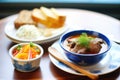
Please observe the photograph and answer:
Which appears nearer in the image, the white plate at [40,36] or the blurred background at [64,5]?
the white plate at [40,36]

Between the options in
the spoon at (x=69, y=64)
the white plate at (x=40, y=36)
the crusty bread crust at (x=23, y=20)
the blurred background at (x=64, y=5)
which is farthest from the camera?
the blurred background at (x=64, y=5)

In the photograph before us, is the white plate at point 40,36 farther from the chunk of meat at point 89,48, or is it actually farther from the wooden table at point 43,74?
the chunk of meat at point 89,48

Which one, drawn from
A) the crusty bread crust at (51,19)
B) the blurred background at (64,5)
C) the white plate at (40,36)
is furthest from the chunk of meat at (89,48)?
the blurred background at (64,5)

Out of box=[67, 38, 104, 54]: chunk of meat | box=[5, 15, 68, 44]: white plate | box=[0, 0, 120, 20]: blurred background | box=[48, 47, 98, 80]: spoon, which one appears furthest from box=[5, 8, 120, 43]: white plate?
box=[0, 0, 120, 20]: blurred background

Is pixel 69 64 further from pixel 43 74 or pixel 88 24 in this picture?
pixel 88 24

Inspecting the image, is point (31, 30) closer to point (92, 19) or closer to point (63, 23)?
point (63, 23)

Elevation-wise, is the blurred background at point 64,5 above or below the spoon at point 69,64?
below

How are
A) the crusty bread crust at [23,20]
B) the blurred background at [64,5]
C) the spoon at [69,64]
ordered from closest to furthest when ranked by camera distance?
the spoon at [69,64] → the crusty bread crust at [23,20] → the blurred background at [64,5]

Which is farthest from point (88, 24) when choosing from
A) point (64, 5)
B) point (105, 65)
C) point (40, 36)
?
point (64, 5)
